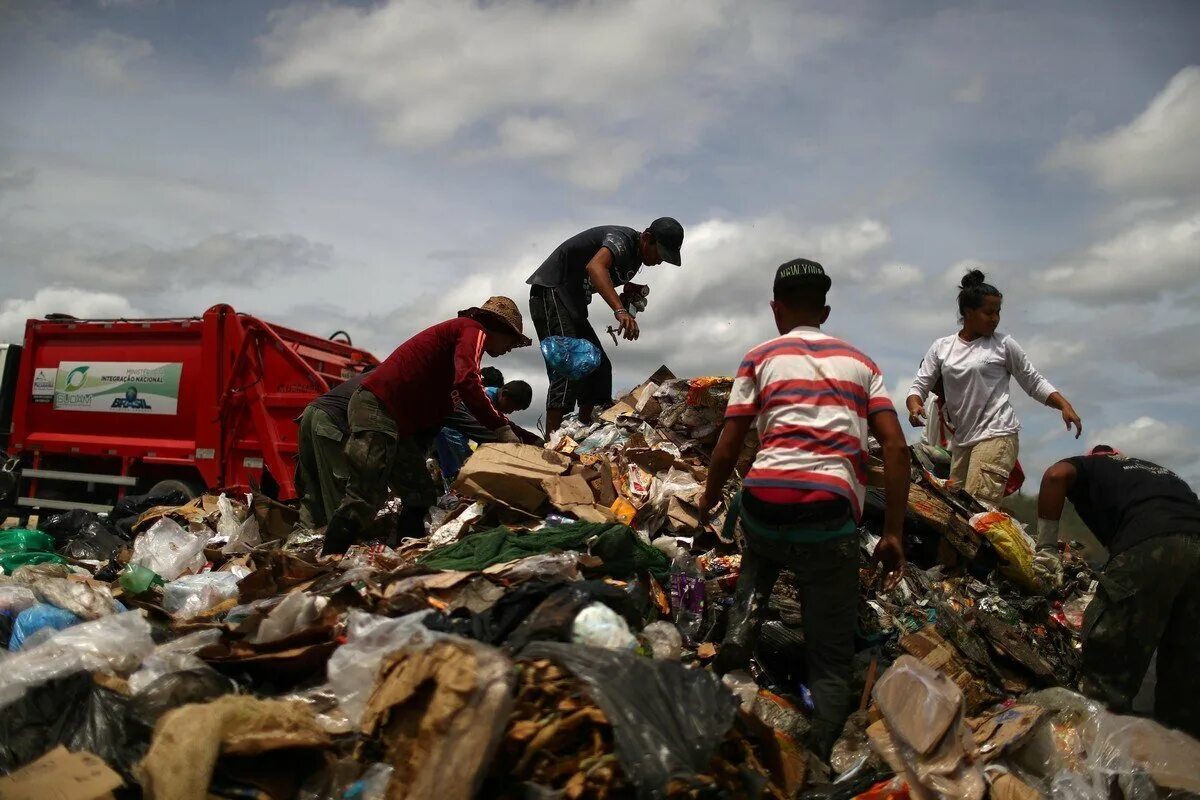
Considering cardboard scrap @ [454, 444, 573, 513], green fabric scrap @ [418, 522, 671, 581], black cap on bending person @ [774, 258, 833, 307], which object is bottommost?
green fabric scrap @ [418, 522, 671, 581]

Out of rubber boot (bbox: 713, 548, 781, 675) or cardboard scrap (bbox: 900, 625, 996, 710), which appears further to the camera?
cardboard scrap (bbox: 900, 625, 996, 710)

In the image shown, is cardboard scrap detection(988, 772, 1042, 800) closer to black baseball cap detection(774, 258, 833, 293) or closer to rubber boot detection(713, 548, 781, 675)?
rubber boot detection(713, 548, 781, 675)

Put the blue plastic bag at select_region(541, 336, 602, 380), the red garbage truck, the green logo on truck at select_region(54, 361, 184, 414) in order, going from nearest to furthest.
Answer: the blue plastic bag at select_region(541, 336, 602, 380)
the red garbage truck
the green logo on truck at select_region(54, 361, 184, 414)

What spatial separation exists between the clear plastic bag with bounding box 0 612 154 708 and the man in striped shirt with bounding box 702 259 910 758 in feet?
7.01

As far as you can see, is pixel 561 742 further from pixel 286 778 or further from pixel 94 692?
pixel 94 692

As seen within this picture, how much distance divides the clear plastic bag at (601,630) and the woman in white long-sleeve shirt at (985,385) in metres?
3.22

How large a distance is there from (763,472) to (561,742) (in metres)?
1.09

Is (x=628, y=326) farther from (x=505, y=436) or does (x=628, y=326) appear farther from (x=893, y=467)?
(x=893, y=467)

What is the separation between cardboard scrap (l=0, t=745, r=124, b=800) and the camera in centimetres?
215

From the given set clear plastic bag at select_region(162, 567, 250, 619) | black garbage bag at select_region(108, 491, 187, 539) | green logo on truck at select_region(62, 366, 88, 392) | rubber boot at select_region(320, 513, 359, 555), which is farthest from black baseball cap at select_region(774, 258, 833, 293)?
green logo on truck at select_region(62, 366, 88, 392)

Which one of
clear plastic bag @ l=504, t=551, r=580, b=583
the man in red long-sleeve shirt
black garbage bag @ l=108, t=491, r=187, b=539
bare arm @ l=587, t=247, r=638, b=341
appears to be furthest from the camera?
black garbage bag @ l=108, t=491, r=187, b=539

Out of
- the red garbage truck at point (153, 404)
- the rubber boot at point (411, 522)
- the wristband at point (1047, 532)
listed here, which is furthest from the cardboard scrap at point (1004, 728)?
the red garbage truck at point (153, 404)

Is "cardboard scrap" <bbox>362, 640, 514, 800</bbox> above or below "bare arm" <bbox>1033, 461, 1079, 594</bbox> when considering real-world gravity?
below

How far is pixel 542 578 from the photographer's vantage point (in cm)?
324
